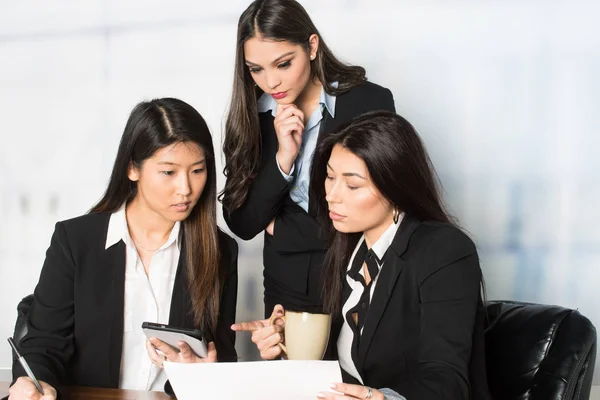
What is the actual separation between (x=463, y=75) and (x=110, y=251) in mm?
1882

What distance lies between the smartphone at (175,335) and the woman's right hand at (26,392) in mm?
240

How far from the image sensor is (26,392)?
1582mm

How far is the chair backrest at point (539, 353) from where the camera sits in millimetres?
1691

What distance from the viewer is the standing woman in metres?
2.32

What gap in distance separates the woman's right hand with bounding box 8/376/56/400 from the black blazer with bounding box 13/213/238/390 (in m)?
0.35

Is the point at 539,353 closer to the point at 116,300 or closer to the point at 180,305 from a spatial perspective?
the point at 180,305

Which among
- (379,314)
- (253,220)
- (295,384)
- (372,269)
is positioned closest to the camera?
(295,384)

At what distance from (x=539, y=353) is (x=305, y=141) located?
104cm

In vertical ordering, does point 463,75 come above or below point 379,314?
above

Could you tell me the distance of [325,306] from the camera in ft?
7.04

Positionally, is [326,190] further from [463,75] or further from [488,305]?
[463,75]

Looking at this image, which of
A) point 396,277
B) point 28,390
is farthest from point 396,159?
point 28,390

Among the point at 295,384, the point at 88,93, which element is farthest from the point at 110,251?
the point at 88,93


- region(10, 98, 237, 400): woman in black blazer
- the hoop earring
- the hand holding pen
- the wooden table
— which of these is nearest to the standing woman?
region(10, 98, 237, 400): woman in black blazer
